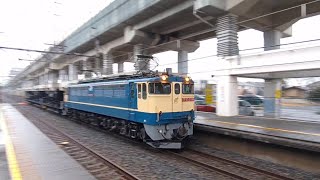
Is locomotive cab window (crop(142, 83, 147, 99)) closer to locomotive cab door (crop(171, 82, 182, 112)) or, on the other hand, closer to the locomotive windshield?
the locomotive windshield

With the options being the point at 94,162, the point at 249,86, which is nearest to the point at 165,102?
the point at 94,162

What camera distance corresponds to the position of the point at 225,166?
34.4 feet

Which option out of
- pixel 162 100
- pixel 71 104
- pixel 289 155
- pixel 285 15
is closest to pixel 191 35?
pixel 285 15

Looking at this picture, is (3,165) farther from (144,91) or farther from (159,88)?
(159,88)

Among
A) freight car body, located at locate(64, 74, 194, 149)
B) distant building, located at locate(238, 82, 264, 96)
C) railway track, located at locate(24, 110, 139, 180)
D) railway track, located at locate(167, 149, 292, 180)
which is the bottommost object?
railway track, located at locate(167, 149, 292, 180)

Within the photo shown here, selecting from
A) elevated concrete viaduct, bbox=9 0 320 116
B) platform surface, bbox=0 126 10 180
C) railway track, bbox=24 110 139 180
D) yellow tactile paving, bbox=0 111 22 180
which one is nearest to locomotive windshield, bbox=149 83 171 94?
railway track, bbox=24 110 139 180

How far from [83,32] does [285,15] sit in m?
22.6

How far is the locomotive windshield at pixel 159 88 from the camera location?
1249cm

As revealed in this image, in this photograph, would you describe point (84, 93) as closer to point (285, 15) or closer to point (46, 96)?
point (285, 15)

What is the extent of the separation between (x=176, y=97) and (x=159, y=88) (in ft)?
2.91

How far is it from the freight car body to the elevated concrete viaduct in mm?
3456

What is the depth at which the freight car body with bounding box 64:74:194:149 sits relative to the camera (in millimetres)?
12430

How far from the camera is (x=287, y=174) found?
9547mm

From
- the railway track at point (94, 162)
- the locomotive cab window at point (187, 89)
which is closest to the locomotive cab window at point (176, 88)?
the locomotive cab window at point (187, 89)
